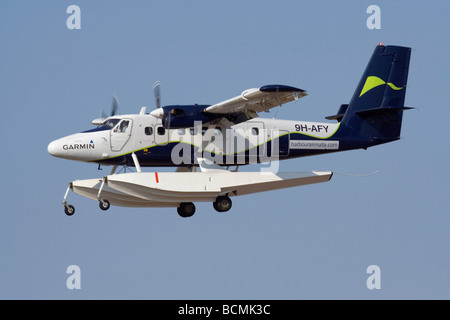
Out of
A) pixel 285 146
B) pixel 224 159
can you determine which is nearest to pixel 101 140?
pixel 224 159

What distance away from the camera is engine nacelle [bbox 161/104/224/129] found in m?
21.0

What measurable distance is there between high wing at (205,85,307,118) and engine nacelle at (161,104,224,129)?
19 centimetres

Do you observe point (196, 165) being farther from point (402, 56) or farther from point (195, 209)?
point (402, 56)

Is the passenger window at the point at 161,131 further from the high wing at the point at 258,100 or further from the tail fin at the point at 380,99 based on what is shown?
the tail fin at the point at 380,99

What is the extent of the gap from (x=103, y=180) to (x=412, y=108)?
805 centimetres

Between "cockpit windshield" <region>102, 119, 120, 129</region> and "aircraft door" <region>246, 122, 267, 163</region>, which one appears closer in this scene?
"cockpit windshield" <region>102, 119, 120, 129</region>

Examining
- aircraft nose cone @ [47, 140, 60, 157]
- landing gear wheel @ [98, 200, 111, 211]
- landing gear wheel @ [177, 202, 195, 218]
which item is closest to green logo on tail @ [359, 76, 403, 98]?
landing gear wheel @ [177, 202, 195, 218]

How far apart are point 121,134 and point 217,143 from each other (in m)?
2.40

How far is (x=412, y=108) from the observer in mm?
22531

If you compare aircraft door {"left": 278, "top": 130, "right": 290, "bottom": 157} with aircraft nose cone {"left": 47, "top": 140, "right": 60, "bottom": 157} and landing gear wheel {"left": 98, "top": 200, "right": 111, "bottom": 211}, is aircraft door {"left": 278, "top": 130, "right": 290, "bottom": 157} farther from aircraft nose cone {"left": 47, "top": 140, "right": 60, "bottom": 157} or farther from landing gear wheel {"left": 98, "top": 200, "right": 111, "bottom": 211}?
aircraft nose cone {"left": 47, "top": 140, "right": 60, "bottom": 157}

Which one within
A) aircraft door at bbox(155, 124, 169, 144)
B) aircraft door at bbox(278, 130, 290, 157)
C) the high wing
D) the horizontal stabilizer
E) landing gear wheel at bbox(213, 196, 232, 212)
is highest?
the high wing

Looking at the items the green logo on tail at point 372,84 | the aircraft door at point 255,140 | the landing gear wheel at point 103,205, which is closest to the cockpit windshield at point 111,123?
the landing gear wheel at point 103,205

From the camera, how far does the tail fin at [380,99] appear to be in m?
23.2

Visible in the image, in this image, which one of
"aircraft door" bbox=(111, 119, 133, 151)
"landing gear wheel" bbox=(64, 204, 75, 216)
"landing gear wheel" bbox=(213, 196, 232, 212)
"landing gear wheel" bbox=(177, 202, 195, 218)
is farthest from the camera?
"landing gear wheel" bbox=(177, 202, 195, 218)
